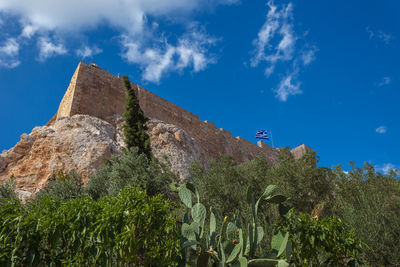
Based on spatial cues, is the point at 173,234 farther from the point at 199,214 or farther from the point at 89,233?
the point at 89,233

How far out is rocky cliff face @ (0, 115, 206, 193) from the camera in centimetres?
1205

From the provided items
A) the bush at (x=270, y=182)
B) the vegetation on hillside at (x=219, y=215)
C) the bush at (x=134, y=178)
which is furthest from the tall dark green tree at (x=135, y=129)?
the bush at (x=270, y=182)

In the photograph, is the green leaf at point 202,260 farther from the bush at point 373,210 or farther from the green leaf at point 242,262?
the bush at point 373,210

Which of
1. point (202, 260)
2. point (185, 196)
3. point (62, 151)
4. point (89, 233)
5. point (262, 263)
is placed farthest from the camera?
point (62, 151)

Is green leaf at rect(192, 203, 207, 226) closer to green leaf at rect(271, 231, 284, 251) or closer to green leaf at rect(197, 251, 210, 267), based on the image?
green leaf at rect(197, 251, 210, 267)

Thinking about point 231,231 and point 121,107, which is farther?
point 121,107

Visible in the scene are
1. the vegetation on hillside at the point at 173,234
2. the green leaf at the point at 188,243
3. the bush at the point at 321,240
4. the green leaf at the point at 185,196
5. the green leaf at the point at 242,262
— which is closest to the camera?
the vegetation on hillside at the point at 173,234

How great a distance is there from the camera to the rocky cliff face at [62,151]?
1205 cm

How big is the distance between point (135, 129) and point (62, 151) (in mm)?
3400

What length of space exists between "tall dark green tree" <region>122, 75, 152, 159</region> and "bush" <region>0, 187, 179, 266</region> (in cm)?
858

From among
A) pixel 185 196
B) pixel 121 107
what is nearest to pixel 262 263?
pixel 185 196

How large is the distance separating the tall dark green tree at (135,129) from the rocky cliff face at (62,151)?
102 centimetres

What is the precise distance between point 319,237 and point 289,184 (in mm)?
5862

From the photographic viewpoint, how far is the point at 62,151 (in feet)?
42.3
